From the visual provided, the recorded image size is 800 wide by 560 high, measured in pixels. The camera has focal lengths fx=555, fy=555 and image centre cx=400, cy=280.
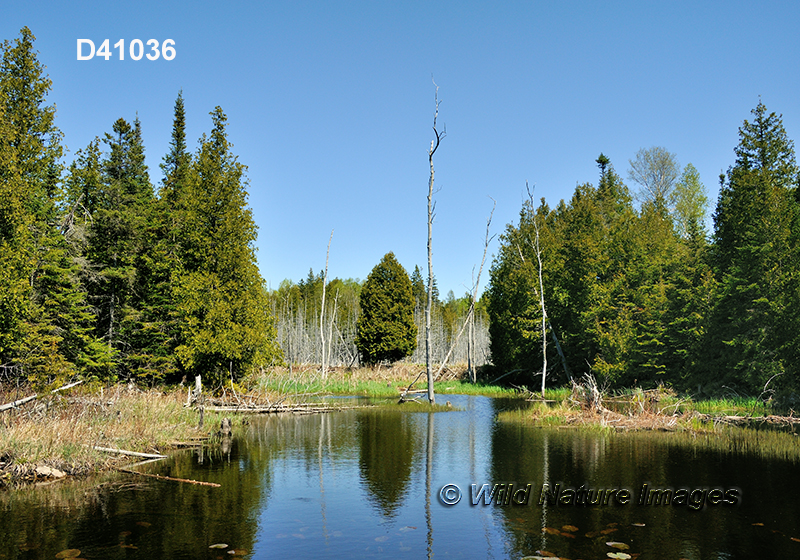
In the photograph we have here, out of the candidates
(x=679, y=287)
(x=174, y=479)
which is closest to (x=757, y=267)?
(x=679, y=287)

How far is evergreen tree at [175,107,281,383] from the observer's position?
1060 inches

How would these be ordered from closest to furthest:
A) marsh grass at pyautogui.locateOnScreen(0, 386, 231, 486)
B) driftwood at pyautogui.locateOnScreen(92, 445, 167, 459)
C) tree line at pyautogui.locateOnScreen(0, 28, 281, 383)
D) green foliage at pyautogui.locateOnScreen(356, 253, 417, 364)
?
marsh grass at pyautogui.locateOnScreen(0, 386, 231, 486)
driftwood at pyautogui.locateOnScreen(92, 445, 167, 459)
tree line at pyautogui.locateOnScreen(0, 28, 281, 383)
green foliage at pyautogui.locateOnScreen(356, 253, 417, 364)

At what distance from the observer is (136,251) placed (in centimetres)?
2928

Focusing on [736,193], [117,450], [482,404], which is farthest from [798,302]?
→ [117,450]

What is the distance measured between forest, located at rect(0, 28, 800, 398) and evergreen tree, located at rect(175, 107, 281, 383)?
0.26 ft

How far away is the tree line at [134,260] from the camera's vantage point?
880 inches

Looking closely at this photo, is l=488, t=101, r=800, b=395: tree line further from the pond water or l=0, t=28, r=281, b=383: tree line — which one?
l=0, t=28, r=281, b=383: tree line

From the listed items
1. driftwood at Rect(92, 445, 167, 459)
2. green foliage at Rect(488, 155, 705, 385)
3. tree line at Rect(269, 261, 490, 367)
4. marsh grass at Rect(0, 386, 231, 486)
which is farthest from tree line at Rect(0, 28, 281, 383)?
tree line at Rect(269, 261, 490, 367)

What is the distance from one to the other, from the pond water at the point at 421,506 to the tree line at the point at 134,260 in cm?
1079

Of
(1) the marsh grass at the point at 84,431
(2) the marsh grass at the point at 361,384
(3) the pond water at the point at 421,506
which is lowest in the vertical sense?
(2) the marsh grass at the point at 361,384

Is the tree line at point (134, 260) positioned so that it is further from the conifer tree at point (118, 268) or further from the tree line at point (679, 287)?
the tree line at point (679, 287)

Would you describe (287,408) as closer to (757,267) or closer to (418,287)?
(757,267)

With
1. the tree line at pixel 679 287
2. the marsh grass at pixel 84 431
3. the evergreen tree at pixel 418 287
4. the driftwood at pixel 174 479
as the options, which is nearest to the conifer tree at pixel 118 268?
the marsh grass at pixel 84 431

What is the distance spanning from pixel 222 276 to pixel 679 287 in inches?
1099
